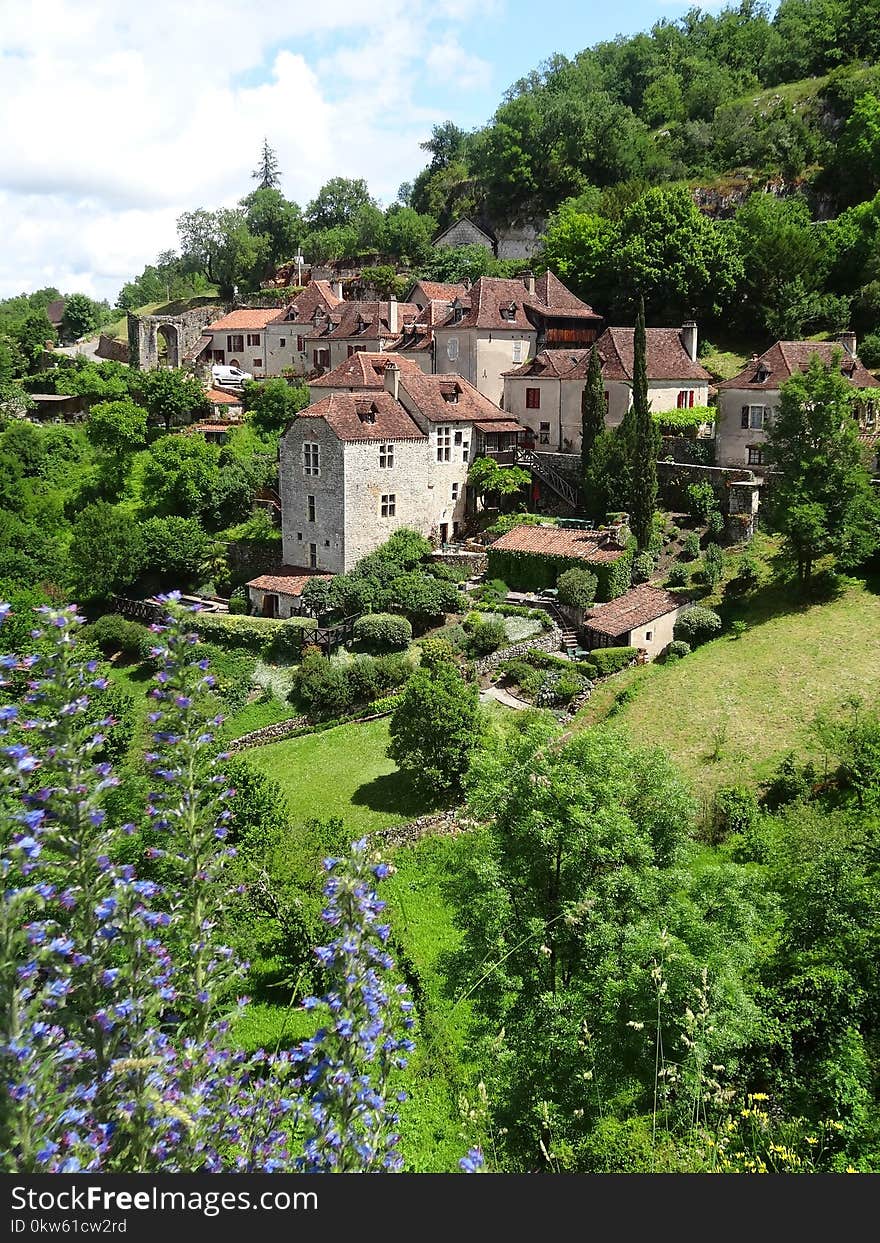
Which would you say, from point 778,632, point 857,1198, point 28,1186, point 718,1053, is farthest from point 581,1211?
point 778,632

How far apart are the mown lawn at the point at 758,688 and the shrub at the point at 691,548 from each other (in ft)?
22.0

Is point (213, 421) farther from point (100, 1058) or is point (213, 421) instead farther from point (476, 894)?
point (100, 1058)

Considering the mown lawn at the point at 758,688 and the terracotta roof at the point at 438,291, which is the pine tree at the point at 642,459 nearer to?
the mown lawn at the point at 758,688

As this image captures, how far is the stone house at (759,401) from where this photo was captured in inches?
2042

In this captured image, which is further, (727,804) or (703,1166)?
(727,804)

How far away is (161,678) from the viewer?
1036 centimetres

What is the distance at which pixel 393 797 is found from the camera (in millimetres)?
36500

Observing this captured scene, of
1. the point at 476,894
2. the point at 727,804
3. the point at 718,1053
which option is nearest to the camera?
the point at 718,1053

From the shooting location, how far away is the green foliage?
35531 millimetres

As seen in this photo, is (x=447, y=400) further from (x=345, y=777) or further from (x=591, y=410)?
(x=345, y=777)

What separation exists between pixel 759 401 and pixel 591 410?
8.68 metres

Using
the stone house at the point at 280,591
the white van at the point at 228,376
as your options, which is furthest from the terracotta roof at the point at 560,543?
the white van at the point at 228,376

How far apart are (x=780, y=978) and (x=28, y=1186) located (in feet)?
49.5

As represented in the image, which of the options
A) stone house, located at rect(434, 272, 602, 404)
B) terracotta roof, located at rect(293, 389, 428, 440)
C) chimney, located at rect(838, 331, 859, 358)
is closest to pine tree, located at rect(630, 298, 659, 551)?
terracotta roof, located at rect(293, 389, 428, 440)
